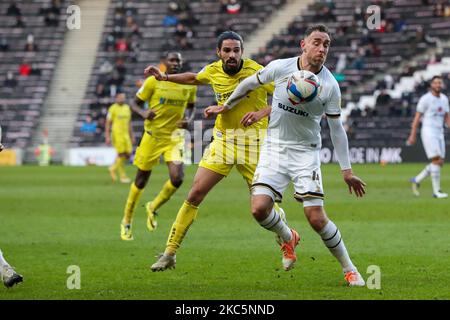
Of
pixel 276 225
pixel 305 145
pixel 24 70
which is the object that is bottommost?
pixel 276 225

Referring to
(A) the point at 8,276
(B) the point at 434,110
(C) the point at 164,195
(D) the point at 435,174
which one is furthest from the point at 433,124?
(A) the point at 8,276

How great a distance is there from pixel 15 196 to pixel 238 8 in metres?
28.4

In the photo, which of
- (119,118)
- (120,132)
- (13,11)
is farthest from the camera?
(13,11)

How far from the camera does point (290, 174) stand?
10.2 metres

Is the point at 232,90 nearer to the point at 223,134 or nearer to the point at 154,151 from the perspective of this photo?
the point at 223,134

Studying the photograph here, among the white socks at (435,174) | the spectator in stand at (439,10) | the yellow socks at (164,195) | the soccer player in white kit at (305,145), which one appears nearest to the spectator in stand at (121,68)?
the spectator in stand at (439,10)

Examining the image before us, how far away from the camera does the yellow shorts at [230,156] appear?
11.5 meters

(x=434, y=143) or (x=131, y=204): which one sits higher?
(x=434, y=143)

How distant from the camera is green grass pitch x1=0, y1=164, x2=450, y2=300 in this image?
9.73m

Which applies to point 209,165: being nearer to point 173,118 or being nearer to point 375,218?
point 173,118

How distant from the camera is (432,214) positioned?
18.2 m

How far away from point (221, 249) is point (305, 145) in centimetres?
377

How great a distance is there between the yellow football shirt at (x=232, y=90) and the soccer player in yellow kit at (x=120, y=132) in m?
18.1

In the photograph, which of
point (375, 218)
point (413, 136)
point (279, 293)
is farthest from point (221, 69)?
point (413, 136)
